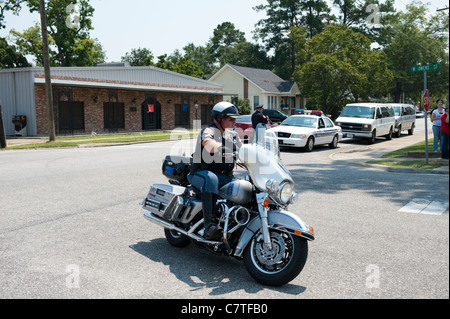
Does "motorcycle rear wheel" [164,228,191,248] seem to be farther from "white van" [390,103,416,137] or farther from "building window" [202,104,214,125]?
"building window" [202,104,214,125]

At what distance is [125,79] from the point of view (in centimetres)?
3378

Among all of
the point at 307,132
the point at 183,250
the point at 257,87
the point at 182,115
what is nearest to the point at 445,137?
the point at 183,250

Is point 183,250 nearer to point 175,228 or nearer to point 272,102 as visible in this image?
point 175,228

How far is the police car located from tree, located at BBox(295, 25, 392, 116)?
20.7 metres

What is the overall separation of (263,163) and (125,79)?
31159 millimetres

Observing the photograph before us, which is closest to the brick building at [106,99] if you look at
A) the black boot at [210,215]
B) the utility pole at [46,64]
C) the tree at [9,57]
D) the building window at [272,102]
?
the utility pole at [46,64]

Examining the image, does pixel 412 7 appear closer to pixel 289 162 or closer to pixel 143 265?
pixel 143 265

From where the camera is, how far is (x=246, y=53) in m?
77.9

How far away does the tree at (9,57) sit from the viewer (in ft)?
160

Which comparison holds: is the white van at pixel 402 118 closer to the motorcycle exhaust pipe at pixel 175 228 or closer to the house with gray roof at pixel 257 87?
the motorcycle exhaust pipe at pixel 175 228

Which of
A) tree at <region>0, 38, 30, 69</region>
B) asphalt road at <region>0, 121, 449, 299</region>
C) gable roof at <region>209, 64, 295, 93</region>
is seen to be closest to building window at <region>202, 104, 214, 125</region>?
gable roof at <region>209, 64, 295, 93</region>

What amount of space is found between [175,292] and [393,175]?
9290 millimetres

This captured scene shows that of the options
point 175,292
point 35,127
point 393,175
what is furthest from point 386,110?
point 175,292

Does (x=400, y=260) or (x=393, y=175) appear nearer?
(x=400, y=260)
